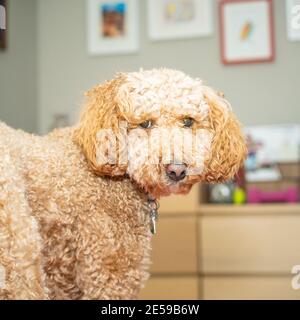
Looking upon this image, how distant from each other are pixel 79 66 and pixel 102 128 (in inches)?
18.5

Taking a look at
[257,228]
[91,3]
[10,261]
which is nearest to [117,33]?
[91,3]

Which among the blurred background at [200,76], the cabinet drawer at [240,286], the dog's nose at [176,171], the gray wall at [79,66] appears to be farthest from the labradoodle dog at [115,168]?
the cabinet drawer at [240,286]

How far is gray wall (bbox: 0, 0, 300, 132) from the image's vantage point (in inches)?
41.3

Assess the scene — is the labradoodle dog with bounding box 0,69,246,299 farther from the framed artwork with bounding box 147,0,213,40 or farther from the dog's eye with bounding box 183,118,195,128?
the framed artwork with bounding box 147,0,213,40

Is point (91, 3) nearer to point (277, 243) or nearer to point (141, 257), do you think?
point (141, 257)

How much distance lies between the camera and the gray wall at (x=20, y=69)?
1.02 meters

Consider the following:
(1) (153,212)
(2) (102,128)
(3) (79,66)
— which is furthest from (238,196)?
(2) (102,128)

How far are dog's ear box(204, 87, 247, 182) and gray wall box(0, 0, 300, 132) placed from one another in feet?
1.03

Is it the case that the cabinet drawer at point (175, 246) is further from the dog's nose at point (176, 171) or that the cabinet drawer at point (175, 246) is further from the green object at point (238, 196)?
the dog's nose at point (176, 171)

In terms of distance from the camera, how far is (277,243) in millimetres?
1551

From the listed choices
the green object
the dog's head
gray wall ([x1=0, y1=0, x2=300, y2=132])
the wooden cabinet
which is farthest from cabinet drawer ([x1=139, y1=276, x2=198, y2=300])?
the dog's head

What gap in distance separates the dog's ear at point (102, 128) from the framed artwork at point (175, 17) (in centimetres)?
54
